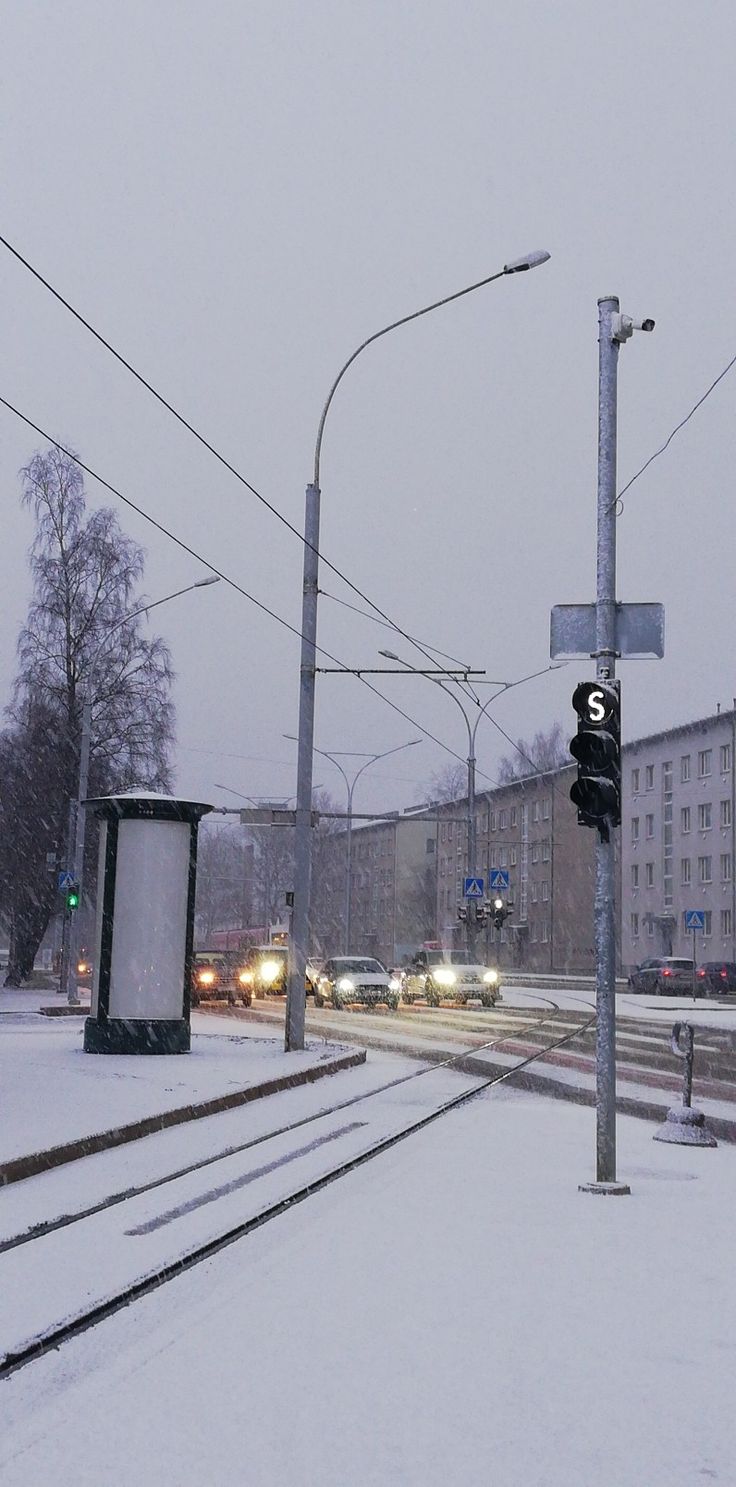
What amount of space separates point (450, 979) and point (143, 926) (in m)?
23.1

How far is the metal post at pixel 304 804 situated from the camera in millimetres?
20016

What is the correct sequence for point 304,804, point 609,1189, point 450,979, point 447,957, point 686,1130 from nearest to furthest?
point 609,1189
point 686,1130
point 304,804
point 450,979
point 447,957

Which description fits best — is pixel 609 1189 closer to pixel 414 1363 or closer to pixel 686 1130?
pixel 686 1130

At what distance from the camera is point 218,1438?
178 inches

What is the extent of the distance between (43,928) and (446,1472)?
44497 millimetres

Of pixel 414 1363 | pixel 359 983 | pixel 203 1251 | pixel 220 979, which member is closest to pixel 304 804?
pixel 203 1251

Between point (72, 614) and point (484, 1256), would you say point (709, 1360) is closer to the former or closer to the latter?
point (484, 1256)

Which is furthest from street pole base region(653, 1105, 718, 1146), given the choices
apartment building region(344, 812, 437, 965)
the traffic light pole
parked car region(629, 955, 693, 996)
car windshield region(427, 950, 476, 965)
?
apartment building region(344, 812, 437, 965)

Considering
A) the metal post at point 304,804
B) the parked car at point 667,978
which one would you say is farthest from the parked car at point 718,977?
the metal post at point 304,804

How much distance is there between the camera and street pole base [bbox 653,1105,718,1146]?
11898mm

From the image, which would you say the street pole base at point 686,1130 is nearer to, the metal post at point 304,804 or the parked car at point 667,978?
the metal post at point 304,804

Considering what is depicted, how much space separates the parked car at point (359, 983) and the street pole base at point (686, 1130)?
26.4 meters

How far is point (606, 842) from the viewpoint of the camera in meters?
9.92

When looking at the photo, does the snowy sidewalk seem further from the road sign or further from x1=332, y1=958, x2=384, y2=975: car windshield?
the road sign
